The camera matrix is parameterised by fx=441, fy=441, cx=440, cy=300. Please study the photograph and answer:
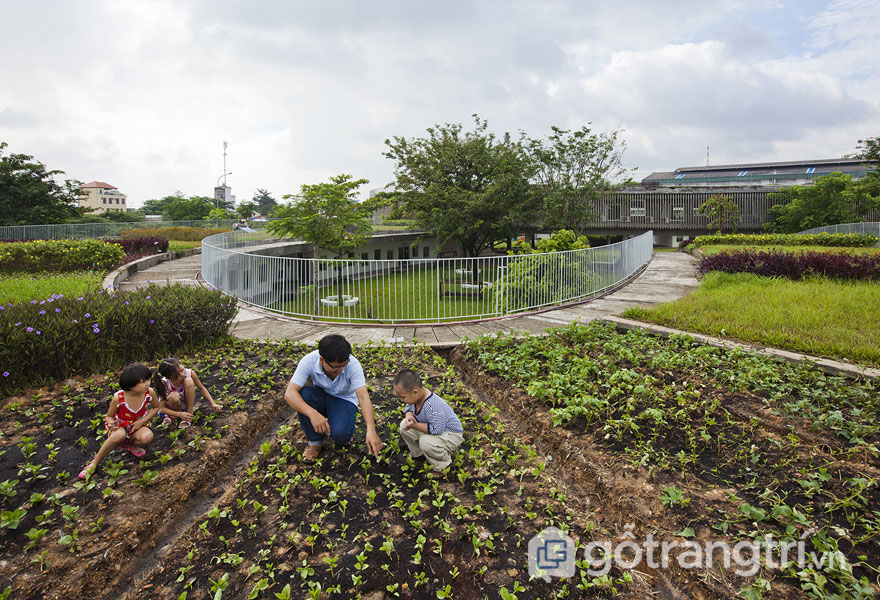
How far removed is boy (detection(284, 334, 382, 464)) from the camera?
315 centimetres

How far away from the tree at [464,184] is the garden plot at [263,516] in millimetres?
13355

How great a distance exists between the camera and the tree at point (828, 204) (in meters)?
23.6

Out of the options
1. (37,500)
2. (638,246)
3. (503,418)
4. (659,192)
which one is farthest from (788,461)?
(659,192)

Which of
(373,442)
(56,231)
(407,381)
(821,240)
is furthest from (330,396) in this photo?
(56,231)

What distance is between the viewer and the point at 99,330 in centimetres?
508

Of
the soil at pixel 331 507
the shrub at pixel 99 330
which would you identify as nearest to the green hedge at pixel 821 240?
the soil at pixel 331 507

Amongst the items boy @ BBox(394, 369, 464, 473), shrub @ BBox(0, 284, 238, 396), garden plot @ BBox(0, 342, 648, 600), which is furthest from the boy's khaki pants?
shrub @ BBox(0, 284, 238, 396)

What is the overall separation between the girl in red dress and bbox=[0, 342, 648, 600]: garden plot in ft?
0.38

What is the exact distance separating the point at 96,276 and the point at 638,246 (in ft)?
52.6

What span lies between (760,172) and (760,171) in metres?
0.71

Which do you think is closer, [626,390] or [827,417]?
[827,417]

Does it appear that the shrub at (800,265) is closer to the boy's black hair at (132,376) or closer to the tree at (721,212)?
the boy's black hair at (132,376)

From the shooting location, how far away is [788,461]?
307 centimetres

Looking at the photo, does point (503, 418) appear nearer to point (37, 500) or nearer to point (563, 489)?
point (563, 489)
